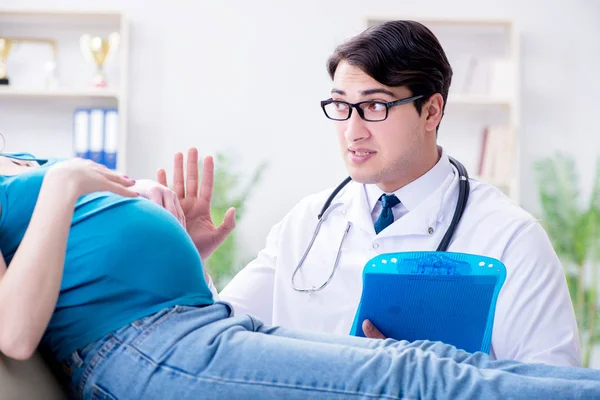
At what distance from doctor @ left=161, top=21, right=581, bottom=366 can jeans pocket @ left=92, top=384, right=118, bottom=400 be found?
3.00 ft

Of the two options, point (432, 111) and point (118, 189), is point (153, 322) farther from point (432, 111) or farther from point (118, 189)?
point (432, 111)

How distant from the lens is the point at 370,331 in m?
1.59

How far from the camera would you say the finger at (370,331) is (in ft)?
5.20

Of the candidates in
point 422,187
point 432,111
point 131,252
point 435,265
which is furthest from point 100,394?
point 432,111

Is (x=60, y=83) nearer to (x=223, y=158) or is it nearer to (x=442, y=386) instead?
(x=223, y=158)

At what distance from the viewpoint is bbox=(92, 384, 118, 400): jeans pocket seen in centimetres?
122

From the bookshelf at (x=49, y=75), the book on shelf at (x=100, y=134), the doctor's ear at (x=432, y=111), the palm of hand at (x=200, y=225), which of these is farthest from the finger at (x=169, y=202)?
the bookshelf at (x=49, y=75)

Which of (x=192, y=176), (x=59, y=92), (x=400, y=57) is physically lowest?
(x=59, y=92)

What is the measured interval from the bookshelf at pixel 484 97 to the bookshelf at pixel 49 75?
1588mm

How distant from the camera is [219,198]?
14.4ft

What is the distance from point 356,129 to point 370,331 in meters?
0.67

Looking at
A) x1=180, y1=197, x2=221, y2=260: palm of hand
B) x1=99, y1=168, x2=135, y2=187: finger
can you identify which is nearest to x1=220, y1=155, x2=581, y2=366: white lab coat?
x1=180, y1=197, x2=221, y2=260: palm of hand

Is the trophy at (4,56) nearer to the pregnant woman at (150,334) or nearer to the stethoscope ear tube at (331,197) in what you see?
the stethoscope ear tube at (331,197)

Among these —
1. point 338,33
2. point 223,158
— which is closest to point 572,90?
point 338,33
